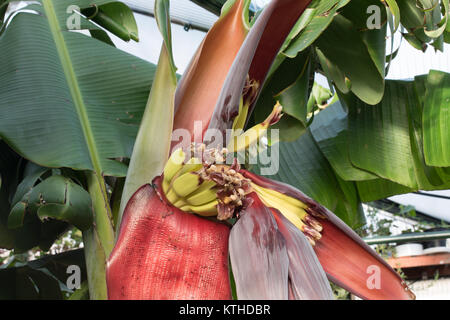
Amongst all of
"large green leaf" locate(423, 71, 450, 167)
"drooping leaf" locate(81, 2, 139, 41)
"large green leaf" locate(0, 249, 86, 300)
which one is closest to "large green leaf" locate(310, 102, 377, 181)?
"large green leaf" locate(423, 71, 450, 167)

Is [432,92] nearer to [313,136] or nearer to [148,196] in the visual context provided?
[313,136]

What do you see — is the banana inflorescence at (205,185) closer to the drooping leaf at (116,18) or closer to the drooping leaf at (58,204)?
the drooping leaf at (58,204)

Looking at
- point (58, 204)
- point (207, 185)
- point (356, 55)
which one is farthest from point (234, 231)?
point (356, 55)

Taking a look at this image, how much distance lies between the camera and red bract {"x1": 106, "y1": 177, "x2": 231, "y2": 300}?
40cm

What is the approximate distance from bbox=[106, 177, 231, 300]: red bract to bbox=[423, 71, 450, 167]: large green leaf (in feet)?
1.72

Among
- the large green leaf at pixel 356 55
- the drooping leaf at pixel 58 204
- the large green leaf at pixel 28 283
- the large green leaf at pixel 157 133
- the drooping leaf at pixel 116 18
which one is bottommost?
the large green leaf at pixel 28 283

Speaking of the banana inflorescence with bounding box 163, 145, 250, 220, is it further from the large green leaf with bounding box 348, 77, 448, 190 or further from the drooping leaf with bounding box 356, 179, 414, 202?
the drooping leaf with bounding box 356, 179, 414, 202

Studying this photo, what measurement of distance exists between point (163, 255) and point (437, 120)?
0.66 meters

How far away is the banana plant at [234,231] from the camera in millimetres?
395

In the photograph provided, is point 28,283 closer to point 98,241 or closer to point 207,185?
point 98,241

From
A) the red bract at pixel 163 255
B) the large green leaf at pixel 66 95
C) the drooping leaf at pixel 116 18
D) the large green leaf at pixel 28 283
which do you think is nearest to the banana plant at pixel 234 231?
the red bract at pixel 163 255

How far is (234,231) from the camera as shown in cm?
44

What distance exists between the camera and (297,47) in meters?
0.65

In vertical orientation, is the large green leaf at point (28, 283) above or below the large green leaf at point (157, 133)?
below
